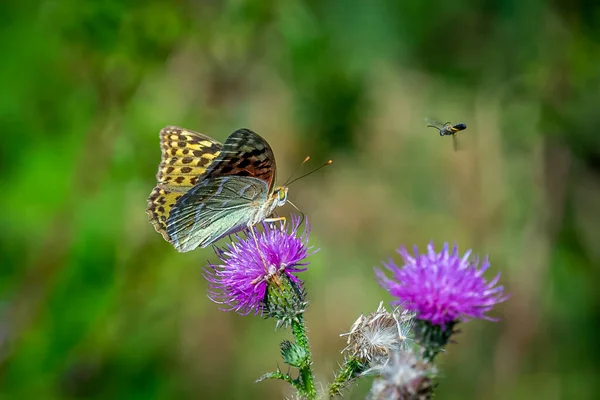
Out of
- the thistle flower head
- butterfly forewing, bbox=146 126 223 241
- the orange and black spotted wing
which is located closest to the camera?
the thistle flower head

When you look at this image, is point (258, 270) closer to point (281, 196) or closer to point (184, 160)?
point (281, 196)

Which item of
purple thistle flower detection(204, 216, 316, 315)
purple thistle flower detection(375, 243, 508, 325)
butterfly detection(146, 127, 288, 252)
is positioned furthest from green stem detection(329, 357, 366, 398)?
butterfly detection(146, 127, 288, 252)

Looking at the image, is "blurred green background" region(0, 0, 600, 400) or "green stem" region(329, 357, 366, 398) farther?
"blurred green background" region(0, 0, 600, 400)

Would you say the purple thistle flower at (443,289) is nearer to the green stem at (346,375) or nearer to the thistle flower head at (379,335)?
the thistle flower head at (379,335)

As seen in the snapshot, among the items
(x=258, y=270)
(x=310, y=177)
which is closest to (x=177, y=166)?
(x=258, y=270)

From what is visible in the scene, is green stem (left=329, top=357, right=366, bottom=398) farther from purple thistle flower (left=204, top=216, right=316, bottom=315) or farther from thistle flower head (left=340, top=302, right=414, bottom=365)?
purple thistle flower (left=204, top=216, right=316, bottom=315)

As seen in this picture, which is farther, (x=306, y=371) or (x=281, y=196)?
(x=281, y=196)
